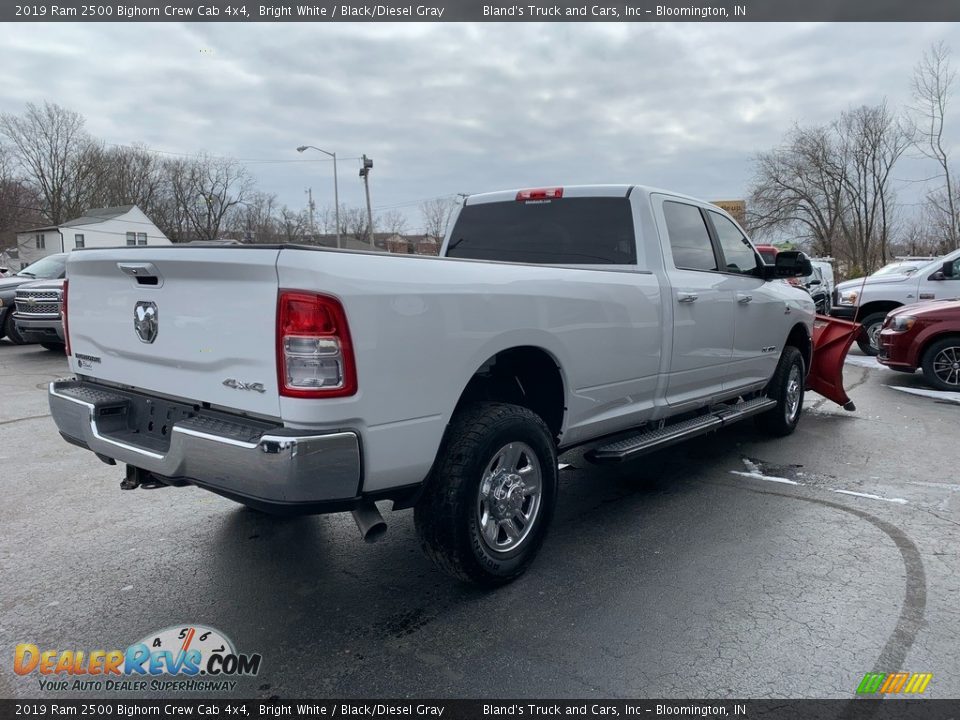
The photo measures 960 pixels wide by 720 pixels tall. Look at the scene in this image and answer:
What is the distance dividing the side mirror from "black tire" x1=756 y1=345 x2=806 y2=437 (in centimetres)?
88

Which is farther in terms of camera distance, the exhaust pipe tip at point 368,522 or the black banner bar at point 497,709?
the exhaust pipe tip at point 368,522

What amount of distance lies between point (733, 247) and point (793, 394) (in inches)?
72.2

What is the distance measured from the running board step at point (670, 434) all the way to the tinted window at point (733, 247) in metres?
1.11

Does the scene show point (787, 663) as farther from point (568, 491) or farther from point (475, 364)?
point (568, 491)

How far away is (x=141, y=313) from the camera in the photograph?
313 cm

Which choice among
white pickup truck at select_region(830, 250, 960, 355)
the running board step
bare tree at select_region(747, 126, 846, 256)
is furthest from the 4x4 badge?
bare tree at select_region(747, 126, 846, 256)

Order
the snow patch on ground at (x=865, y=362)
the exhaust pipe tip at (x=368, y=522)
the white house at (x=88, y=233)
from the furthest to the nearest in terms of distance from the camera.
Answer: the white house at (x=88, y=233) < the snow patch on ground at (x=865, y=362) < the exhaust pipe tip at (x=368, y=522)

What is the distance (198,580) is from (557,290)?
2.35 metres

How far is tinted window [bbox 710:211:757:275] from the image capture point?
5.45 metres

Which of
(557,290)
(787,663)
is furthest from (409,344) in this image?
(787,663)

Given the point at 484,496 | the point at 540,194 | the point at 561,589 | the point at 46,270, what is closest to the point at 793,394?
the point at 540,194

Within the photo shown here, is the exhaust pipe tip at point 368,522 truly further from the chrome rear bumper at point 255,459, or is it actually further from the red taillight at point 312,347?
the red taillight at point 312,347

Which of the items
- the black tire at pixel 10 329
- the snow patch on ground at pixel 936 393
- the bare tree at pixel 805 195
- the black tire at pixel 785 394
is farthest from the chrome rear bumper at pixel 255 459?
the bare tree at pixel 805 195

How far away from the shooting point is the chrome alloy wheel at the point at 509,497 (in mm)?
3262
